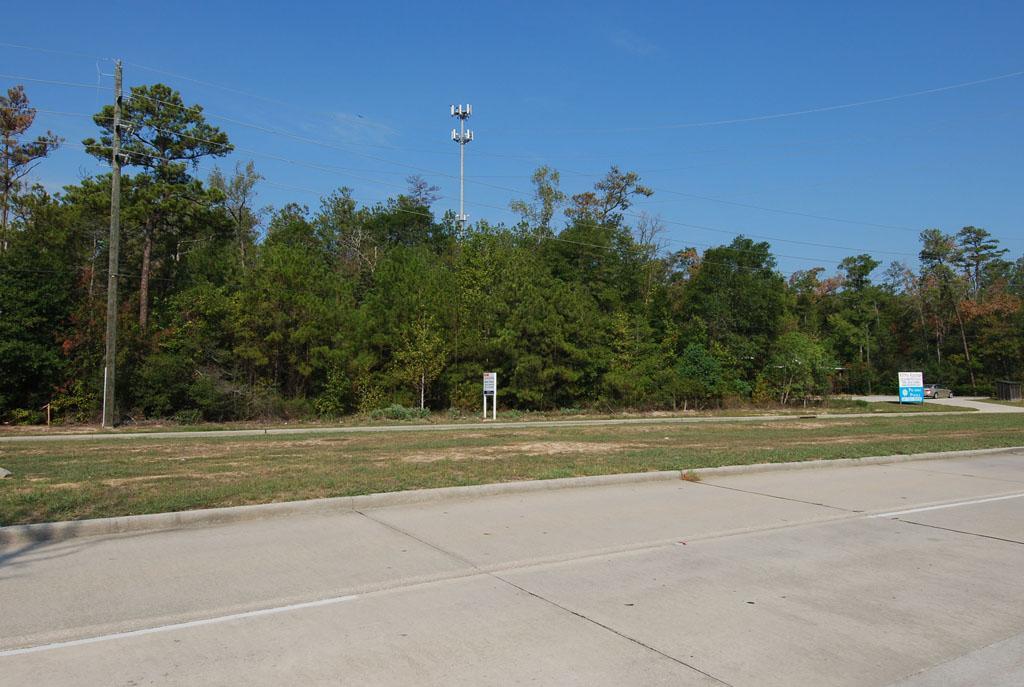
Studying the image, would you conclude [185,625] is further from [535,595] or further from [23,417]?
[23,417]

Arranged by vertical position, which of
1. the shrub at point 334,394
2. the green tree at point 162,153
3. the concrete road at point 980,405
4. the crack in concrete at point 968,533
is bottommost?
the concrete road at point 980,405

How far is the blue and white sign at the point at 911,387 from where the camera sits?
52969 mm

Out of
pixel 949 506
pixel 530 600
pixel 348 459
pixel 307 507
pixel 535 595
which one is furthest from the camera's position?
pixel 348 459

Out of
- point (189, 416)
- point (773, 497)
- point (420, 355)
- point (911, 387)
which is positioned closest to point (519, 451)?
point (773, 497)

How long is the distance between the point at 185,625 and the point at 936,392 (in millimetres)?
82733

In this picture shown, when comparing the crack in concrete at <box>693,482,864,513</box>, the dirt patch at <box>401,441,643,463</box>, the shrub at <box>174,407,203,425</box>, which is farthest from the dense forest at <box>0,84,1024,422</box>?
the crack in concrete at <box>693,482,864,513</box>

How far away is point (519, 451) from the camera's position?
16234 mm

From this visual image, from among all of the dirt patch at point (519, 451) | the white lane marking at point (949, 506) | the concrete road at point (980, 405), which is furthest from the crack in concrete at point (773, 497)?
the concrete road at point (980, 405)

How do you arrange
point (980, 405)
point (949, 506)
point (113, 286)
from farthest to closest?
point (980, 405) → point (113, 286) → point (949, 506)

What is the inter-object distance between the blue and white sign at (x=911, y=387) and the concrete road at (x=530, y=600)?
160 feet

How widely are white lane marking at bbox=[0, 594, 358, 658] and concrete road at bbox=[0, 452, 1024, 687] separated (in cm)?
2

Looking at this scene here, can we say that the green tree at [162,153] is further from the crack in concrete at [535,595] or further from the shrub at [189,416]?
the crack in concrete at [535,595]

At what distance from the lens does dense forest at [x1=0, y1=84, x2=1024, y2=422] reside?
107ft

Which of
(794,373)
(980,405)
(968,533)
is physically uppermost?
(794,373)
